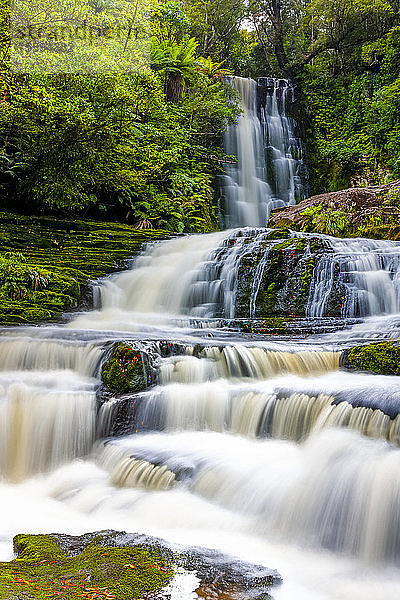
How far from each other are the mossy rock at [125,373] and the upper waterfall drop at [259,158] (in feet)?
41.4

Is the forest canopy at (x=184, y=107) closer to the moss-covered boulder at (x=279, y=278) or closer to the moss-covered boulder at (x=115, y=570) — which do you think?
the moss-covered boulder at (x=279, y=278)

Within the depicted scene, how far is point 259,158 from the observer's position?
20062mm

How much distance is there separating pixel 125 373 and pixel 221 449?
1637 mm

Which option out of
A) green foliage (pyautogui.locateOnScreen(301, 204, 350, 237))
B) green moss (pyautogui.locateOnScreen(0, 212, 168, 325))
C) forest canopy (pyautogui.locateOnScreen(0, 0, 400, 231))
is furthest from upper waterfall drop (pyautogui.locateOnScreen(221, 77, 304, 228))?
green moss (pyautogui.locateOnScreen(0, 212, 168, 325))

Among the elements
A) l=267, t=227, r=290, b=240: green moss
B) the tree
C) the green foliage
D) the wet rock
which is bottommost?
the wet rock

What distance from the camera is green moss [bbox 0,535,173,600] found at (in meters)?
2.44

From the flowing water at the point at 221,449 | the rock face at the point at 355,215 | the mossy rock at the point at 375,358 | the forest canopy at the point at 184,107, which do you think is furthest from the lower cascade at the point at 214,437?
the forest canopy at the point at 184,107

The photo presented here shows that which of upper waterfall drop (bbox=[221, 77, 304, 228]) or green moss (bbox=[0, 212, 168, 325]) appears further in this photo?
upper waterfall drop (bbox=[221, 77, 304, 228])

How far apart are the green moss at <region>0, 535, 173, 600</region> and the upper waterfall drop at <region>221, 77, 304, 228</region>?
15.7 metres

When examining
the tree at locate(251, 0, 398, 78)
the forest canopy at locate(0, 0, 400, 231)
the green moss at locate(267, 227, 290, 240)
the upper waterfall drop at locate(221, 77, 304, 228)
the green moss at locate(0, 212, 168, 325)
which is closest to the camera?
the green moss at locate(0, 212, 168, 325)

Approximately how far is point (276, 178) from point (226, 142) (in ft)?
7.56

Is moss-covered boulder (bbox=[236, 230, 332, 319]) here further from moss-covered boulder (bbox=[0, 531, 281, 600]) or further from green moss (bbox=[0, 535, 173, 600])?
green moss (bbox=[0, 535, 173, 600])

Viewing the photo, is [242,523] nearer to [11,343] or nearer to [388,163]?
[11,343]

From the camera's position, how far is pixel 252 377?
633 centimetres
